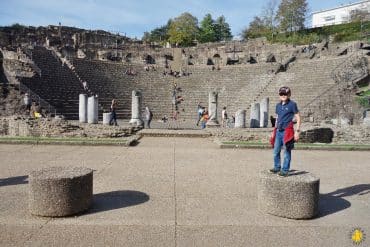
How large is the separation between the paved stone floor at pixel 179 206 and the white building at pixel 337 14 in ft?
245

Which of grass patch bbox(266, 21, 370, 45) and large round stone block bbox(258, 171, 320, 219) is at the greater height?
grass patch bbox(266, 21, 370, 45)

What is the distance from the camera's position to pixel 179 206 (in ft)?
20.7

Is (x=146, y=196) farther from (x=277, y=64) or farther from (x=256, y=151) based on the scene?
(x=277, y=64)

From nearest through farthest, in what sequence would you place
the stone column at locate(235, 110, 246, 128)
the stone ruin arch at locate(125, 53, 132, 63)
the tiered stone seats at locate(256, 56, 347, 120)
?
1. the stone column at locate(235, 110, 246, 128)
2. the tiered stone seats at locate(256, 56, 347, 120)
3. the stone ruin arch at locate(125, 53, 132, 63)

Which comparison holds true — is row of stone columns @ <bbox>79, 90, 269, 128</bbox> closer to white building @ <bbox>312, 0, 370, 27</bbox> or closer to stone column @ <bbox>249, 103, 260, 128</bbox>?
stone column @ <bbox>249, 103, 260, 128</bbox>

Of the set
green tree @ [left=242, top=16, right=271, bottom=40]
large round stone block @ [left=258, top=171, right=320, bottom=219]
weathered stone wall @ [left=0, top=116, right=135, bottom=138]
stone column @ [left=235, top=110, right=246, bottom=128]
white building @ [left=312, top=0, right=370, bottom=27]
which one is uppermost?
white building @ [left=312, top=0, right=370, bottom=27]

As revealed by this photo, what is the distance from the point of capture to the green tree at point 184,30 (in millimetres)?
85875

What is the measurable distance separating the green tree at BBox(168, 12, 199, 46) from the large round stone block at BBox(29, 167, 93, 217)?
81039 millimetres

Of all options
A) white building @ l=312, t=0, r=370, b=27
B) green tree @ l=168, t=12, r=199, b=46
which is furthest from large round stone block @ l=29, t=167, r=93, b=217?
green tree @ l=168, t=12, r=199, b=46

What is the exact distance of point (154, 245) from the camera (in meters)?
4.65

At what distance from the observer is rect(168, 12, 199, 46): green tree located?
8588 centimetres

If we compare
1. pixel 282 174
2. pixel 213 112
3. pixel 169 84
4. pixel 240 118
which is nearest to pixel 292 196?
pixel 282 174

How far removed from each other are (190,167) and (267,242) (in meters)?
5.26

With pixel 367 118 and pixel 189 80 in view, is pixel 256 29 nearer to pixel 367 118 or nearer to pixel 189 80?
pixel 189 80
